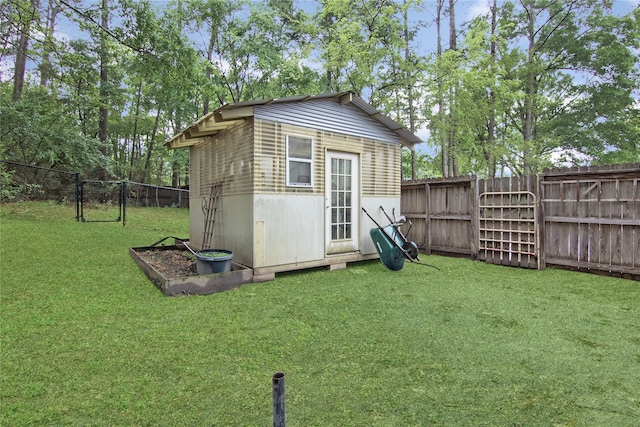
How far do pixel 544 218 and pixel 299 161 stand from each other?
432cm

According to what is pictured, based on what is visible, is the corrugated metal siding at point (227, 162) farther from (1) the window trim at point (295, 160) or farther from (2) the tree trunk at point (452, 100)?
(2) the tree trunk at point (452, 100)

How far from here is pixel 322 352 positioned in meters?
2.46

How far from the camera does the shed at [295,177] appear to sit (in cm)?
472

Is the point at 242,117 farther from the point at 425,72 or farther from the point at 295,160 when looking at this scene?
the point at 425,72

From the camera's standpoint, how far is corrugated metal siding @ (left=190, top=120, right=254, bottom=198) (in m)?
4.80

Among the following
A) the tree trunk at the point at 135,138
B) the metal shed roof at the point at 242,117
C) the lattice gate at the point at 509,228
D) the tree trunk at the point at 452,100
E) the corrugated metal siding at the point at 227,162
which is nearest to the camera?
the metal shed roof at the point at 242,117

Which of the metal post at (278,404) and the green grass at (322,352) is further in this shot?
the green grass at (322,352)

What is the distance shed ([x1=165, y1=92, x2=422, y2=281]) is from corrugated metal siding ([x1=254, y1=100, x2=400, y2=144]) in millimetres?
17

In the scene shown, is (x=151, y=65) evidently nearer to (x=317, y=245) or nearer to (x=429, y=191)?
(x=317, y=245)

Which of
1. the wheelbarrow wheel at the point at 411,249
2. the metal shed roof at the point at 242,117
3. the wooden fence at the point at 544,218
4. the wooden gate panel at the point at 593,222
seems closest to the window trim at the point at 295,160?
the metal shed roof at the point at 242,117

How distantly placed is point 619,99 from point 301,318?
18.0 m

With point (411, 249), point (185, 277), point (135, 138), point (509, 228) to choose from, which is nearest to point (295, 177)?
point (185, 277)

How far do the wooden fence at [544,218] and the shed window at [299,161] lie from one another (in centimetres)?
336

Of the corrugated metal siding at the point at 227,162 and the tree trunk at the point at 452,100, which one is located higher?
the tree trunk at the point at 452,100
